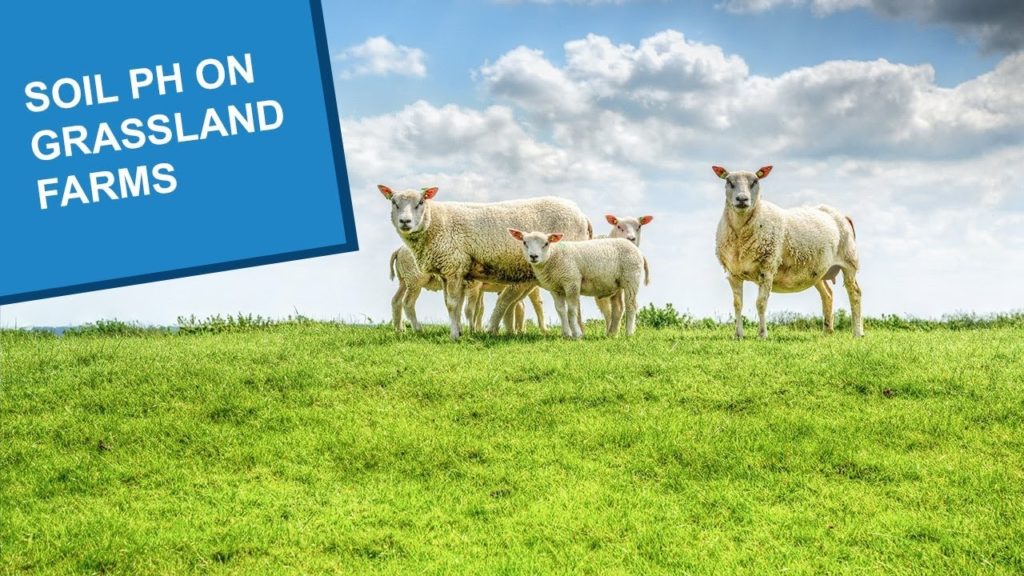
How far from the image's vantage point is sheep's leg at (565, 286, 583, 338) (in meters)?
17.0

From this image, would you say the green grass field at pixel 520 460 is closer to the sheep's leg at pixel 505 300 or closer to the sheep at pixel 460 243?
the sheep at pixel 460 243

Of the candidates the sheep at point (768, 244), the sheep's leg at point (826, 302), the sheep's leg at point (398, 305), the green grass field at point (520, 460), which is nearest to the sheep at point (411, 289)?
the sheep's leg at point (398, 305)

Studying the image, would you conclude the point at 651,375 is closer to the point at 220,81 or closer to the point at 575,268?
the point at 575,268

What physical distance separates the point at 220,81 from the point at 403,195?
421cm

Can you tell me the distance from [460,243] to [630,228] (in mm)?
3975

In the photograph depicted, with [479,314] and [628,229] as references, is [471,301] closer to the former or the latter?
[479,314]

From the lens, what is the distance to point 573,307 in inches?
674

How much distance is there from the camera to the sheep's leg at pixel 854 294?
1956 centimetres

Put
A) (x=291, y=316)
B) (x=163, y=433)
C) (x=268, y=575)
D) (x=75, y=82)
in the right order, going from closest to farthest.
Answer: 1. (x=268, y=575)
2. (x=163, y=433)
3. (x=75, y=82)
4. (x=291, y=316)

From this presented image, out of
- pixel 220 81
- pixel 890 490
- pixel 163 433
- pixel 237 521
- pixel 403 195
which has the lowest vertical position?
pixel 890 490

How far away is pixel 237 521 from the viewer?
376 inches

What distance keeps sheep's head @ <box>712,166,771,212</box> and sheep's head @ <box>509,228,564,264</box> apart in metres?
3.24

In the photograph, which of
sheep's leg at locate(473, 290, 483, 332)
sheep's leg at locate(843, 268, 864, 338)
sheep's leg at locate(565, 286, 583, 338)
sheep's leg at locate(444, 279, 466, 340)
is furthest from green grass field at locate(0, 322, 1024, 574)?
sheep's leg at locate(473, 290, 483, 332)

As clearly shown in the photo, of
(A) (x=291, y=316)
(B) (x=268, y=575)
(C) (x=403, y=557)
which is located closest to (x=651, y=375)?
(C) (x=403, y=557)
